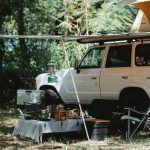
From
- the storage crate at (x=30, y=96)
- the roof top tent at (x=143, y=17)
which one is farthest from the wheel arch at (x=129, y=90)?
the storage crate at (x=30, y=96)

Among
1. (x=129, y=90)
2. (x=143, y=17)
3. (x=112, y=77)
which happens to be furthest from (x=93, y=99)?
(x=143, y=17)

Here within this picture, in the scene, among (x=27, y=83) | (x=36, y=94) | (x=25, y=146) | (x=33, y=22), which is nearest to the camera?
(x=25, y=146)

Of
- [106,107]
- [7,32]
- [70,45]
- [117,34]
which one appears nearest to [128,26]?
[70,45]

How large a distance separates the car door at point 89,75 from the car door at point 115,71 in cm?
19

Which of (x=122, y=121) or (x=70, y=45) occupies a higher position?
(x=70, y=45)

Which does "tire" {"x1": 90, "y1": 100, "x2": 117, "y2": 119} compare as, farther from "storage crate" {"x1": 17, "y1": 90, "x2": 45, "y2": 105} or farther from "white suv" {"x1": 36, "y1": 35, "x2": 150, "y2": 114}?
"storage crate" {"x1": 17, "y1": 90, "x2": 45, "y2": 105}

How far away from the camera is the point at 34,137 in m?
9.52

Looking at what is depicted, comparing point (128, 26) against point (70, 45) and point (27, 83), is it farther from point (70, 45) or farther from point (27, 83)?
point (27, 83)

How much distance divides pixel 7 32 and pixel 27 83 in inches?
222

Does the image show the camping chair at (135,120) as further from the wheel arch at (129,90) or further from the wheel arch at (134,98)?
the wheel arch at (129,90)

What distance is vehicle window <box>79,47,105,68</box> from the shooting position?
11.5m

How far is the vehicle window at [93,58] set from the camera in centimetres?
1153

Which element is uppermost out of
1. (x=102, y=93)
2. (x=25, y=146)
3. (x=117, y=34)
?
(x=117, y=34)

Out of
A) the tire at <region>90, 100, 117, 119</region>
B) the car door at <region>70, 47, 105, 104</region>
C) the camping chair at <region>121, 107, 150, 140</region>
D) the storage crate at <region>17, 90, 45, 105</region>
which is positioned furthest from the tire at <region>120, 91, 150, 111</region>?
the storage crate at <region>17, 90, 45, 105</region>
